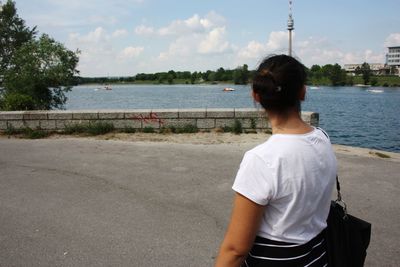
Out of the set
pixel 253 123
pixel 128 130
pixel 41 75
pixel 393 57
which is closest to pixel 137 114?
pixel 128 130

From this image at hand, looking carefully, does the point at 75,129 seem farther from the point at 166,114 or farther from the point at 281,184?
the point at 281,184

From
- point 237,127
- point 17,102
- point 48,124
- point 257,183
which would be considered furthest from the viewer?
point 17,102

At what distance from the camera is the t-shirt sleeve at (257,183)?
5.25 feet

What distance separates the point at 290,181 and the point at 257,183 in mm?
148

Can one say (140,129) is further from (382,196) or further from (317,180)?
(317,180)

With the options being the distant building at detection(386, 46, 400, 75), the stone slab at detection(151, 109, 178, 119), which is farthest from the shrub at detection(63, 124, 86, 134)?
the distant building at detection(386, 46, 400, 75)

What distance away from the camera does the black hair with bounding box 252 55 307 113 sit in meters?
1.64

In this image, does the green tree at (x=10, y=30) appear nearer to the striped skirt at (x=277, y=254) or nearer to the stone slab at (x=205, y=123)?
the stone slab at (x=205, y=123)

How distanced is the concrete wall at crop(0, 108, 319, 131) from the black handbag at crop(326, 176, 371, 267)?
8.99 m

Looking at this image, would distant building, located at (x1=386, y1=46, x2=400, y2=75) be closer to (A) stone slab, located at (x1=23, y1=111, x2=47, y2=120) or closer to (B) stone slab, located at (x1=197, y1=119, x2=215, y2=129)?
(B) stone slab, located at (x1=197, y1=119, x2=215, y2=129)


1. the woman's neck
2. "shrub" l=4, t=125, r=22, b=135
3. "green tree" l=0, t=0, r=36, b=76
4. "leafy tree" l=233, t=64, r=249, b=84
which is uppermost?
"green tree" l=0, t=0, r=36, b=76

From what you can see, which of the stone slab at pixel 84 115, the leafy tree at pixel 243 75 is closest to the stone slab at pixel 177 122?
the stone slab at pixel 84 115

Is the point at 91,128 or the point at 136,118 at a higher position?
the point at 136,118

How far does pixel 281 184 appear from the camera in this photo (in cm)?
163
